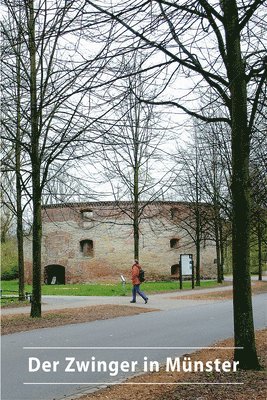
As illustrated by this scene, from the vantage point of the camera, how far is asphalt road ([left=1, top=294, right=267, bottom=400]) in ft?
24.0

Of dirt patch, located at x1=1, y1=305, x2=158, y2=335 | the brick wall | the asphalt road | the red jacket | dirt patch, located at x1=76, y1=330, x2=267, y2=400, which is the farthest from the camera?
the brick wall

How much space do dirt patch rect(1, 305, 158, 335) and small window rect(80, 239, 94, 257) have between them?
75.8ft

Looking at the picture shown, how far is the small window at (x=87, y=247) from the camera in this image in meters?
41.9

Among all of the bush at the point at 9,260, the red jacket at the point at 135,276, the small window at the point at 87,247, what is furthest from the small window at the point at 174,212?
the red jacket at the point at 135,276

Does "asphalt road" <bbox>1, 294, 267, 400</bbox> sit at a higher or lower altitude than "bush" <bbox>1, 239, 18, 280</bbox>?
lower

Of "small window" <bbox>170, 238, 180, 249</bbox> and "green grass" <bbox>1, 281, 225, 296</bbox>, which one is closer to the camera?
"green grass" <bbox>1, 281, 225, 296</bbox>

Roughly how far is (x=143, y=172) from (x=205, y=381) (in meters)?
21.2

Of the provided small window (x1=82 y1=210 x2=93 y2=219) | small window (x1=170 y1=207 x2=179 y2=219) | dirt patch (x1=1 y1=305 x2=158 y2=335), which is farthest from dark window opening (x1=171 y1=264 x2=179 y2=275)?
dirt patch (x1=1 y1=305 x2=158 y2=335)

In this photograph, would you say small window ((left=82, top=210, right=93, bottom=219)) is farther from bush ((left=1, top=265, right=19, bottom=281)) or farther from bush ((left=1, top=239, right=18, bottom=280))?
bush ((left=1, top=265, right=19, bottom=281))

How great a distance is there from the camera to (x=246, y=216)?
7438 mm

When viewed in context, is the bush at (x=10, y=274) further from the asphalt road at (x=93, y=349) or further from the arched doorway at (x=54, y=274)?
the asphalt road at (x=93, y=349)

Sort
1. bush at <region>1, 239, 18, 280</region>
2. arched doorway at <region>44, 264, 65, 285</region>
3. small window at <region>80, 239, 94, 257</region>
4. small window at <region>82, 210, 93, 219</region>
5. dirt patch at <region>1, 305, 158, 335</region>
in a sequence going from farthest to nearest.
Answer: arched doorway at <region>44, 264, 65, 285</region> < bush at <region>1, 239, 18, 280</region> < small window at <region>80, 239, 94, 257</region> < small window at <region>82, 210, 93, 219</region> < dirt patch at <region>1, 305, 158, 335</region>

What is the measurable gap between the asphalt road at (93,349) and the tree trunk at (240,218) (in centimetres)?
161

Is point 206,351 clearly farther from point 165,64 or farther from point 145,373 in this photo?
point 165,64
